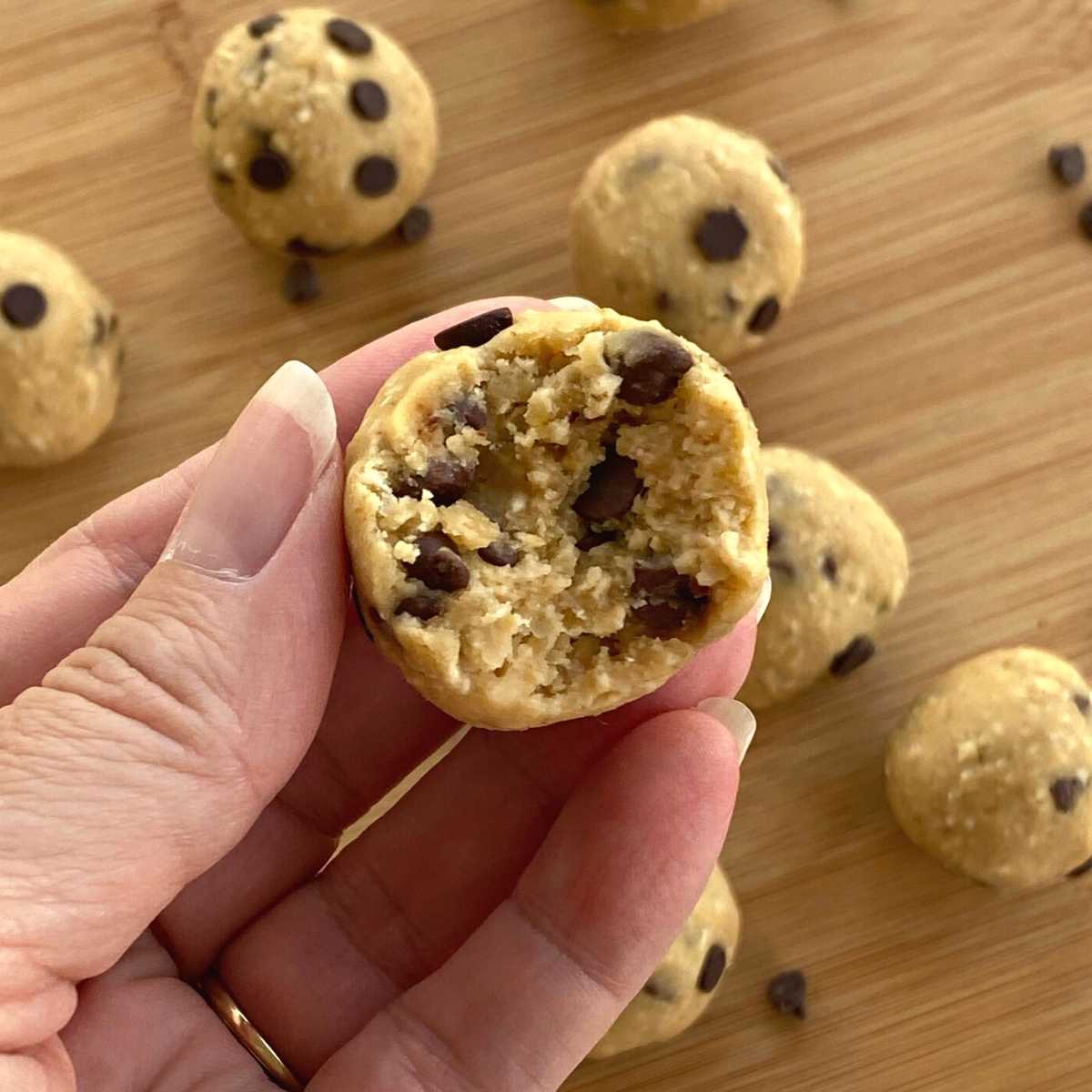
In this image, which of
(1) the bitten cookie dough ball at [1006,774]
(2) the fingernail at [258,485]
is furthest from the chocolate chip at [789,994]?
(2) the fingernail at [258,485]

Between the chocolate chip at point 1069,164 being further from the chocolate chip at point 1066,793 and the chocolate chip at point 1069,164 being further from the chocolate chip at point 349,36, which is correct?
the chocolate chip at point 349,36

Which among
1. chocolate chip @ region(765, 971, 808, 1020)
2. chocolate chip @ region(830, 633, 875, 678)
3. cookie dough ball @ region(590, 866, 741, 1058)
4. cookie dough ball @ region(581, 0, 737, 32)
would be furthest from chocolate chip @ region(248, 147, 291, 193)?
chocolate chip @ region(765, 971, 808, 1020)

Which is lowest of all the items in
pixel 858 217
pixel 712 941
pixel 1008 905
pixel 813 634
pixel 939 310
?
pixel 1008 905

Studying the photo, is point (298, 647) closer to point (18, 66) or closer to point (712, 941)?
point (712, 941)

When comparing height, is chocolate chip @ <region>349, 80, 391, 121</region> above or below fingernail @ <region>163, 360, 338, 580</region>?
above

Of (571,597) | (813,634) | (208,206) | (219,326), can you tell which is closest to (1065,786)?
(813,634)

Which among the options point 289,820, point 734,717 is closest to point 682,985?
point 734,717

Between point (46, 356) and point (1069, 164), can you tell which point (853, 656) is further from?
point (46, 356)

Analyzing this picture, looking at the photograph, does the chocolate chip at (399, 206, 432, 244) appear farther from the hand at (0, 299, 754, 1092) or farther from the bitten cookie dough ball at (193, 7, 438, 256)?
the hand at (0, 299, 754, 1092)
